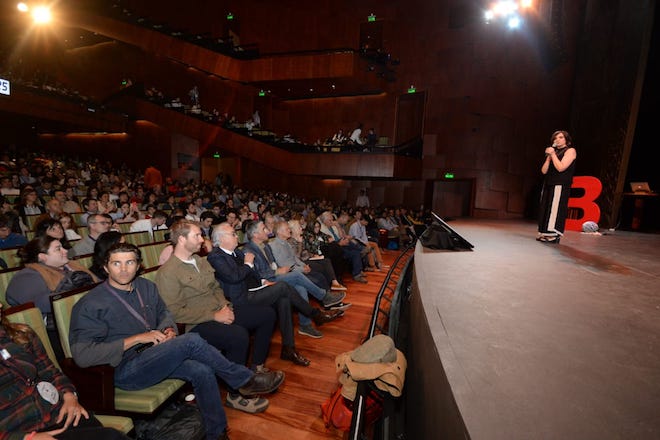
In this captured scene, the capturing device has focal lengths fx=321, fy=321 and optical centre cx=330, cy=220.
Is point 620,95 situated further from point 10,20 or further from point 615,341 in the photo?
point 10,20

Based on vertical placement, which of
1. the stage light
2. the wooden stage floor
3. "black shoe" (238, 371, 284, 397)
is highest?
the stage light

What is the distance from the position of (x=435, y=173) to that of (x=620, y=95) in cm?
560

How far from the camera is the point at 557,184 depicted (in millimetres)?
3799

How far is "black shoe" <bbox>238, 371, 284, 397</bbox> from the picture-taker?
2.05 meters

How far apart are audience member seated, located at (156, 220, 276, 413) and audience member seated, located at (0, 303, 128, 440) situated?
2.41ft

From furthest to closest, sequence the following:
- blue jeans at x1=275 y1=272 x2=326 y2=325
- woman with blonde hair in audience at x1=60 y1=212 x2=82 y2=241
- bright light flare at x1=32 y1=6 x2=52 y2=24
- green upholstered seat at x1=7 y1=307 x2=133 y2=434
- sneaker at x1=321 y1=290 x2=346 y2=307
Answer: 1. bright light flare at x1=32 y1=6 x2=52 y2=24
2. woman with blonde hair in audience at x1=60 y1=212 x2=82 y2=241
3. sneaker at x1=321 y1=290 x2=346 y2=307
4. blue jeans at x1=275 y1=272 x2=326 y2=325
5. green upholstered seat at x1=7 y1=307 x2=133 y2=434

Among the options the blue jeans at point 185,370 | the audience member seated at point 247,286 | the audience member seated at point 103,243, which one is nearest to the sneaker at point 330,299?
the audience member seated at point 247,286

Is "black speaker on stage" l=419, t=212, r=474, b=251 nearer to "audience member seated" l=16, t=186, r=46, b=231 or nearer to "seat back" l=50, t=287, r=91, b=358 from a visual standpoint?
"seat back" l=50, t=287, r=91, b=358

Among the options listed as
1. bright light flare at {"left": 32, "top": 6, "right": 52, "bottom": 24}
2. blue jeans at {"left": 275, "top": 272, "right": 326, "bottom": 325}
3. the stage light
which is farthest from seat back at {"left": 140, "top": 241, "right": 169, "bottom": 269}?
bright light flare at {"left": 32, "top": 6, "right": 52, "bottom": 24}

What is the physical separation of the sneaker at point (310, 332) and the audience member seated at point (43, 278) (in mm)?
1744

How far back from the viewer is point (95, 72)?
575 inches

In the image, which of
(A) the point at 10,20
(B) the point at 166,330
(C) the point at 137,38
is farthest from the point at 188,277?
(A) the point at 10,20

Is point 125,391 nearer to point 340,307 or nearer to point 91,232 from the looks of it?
point 91,232

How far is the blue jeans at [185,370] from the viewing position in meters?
1.67
